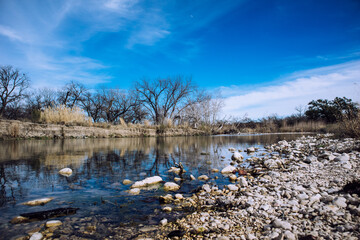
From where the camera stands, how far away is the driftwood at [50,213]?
196 centimetres

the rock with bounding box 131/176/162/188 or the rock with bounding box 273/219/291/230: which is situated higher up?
the rock with bounding box 273/219/291/230

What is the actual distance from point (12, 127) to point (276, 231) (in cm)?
1352

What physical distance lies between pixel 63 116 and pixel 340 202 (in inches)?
608

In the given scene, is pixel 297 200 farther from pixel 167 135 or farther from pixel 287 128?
pixel 287 128

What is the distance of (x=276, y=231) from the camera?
5.38 ft

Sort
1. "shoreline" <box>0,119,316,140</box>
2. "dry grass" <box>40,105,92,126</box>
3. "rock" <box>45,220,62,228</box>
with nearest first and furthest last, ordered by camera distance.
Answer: "rock" <box>45,220,62,228</box> → "shoreline" <box>0,119,316,140</box> → "dry grass" <box>40,105,92,126</box>

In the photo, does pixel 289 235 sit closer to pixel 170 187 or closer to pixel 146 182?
pixel 170 187

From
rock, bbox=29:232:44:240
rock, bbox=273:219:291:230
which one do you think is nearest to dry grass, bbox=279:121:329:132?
rock, bbox=273:219:291:230

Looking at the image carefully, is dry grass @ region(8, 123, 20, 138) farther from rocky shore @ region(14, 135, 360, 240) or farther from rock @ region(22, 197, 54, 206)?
rocky shore @ region(14, 135, 360, 240)

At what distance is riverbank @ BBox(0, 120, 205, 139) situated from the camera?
10.6 m

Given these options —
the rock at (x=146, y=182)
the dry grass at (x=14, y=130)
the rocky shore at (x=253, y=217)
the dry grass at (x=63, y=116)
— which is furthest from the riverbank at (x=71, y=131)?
the rocky shore at (x=253, y=217)

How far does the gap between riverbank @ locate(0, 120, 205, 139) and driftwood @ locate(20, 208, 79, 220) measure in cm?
1150

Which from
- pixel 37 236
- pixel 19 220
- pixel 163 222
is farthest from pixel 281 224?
pixel 19 220

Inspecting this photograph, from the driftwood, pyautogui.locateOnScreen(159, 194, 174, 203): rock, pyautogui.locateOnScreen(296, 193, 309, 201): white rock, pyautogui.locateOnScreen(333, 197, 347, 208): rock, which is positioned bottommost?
pyautogui.locateOnScreen(159, 194, 174, 203): rock
